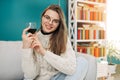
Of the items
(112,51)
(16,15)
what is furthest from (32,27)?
(112,51)

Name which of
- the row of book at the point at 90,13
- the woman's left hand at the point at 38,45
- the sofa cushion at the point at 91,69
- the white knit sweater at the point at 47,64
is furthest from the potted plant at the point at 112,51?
the woman's left hand at the point at 38,45

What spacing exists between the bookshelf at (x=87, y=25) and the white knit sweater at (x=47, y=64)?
160 cm

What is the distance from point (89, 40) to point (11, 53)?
1.73 m

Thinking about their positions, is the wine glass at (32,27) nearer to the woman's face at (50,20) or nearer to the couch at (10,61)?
the woman's face at (50,20)

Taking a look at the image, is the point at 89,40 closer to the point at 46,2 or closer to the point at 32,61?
the point at 46,2

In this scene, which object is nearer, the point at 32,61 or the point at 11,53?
the point at 32,61

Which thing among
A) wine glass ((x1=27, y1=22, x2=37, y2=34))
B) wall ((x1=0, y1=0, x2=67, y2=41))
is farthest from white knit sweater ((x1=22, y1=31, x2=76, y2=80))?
wall ((x1=0, y1=0, x2=67, y2=41))

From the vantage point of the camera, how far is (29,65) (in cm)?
164

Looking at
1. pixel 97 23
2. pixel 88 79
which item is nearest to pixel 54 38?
pixel 88 79

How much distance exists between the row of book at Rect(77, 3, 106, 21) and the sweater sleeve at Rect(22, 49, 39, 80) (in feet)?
6.00

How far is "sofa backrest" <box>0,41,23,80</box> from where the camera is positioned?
2.03 meters

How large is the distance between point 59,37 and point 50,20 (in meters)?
0.17

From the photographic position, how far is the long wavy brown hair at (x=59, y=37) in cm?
164

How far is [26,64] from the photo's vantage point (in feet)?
5.35
